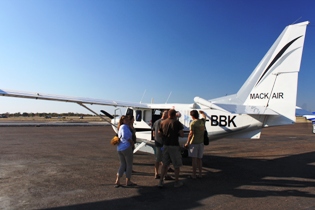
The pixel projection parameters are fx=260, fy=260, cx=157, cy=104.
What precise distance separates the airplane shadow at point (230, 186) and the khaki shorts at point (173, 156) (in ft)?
2.04

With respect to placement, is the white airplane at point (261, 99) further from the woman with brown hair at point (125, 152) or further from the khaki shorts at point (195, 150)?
the woman with brown hair at point (125, 152)

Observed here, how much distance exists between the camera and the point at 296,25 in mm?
9008

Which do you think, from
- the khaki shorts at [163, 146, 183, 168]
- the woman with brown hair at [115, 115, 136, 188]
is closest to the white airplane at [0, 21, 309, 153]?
the khaki shorts at [163, 146, 183, 168]

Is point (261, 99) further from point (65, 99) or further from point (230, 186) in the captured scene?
point (65, 99)

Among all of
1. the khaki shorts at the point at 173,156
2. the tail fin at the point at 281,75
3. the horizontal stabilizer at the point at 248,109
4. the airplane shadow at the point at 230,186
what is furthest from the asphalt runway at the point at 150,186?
the tail fin at the point at 281,75

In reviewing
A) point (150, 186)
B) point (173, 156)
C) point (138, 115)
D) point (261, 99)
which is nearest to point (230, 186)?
point (173, 156)

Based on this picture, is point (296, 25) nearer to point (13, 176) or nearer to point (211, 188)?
point (211, 188)

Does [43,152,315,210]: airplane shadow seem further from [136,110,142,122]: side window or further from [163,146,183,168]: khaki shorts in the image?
[136,110,142,122]: side window

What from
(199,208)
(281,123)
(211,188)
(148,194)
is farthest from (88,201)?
(281,123)

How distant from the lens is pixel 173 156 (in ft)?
21.9

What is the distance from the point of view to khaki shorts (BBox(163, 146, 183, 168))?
666cm

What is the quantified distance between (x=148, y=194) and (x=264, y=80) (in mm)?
6159

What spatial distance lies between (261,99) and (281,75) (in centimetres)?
106

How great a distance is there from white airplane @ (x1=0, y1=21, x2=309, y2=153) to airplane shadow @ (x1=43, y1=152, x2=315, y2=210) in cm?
136
